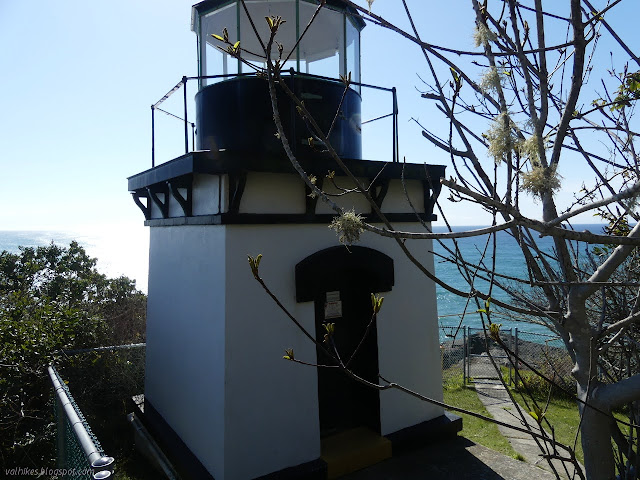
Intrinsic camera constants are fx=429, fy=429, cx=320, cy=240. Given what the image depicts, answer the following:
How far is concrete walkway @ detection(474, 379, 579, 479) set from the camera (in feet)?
18.1

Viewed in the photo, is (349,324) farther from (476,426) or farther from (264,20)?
(264,20)

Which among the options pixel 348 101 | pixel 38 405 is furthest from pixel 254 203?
pixel 38 405

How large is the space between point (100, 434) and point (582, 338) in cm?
741

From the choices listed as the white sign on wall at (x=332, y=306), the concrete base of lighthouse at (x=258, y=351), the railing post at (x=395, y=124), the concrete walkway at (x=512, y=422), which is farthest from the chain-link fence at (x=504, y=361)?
the railing post at (x=395, y=124)

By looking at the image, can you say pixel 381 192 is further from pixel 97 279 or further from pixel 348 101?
pixel 97 279

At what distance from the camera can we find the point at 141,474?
579 cm

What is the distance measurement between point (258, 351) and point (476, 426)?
4712mm

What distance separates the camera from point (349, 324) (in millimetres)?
5711

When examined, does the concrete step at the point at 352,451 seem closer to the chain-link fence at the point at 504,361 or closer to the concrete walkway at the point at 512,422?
the concrete walkway at the point at 512,422

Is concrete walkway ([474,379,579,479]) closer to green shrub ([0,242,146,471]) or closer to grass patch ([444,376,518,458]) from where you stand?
grass patch ([444,376,518,458])

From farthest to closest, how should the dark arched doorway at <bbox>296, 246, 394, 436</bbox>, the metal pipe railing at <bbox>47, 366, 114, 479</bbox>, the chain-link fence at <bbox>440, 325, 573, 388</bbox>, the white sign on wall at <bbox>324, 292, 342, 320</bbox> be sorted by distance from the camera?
the chain-link fence at <bbox>440, 325, 573, 388</bbox> < the white sign on wall at <bbox>324, 292, 342, 320</bbox> < the dark arched doorway at <bbox>296, 246, 394, 436</bbox> < the metal pipe railing at <bbox>47, 366, 114, 479</bbox>

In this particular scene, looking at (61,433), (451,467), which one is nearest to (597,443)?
(451,467)

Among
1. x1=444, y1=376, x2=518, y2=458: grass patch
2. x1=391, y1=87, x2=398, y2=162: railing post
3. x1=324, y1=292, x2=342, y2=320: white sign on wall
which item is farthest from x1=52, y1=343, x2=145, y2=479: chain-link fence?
x1=444, y1=376, x2=518, y2=458: grass patch

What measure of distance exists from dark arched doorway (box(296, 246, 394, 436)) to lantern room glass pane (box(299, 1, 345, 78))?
2677mm
